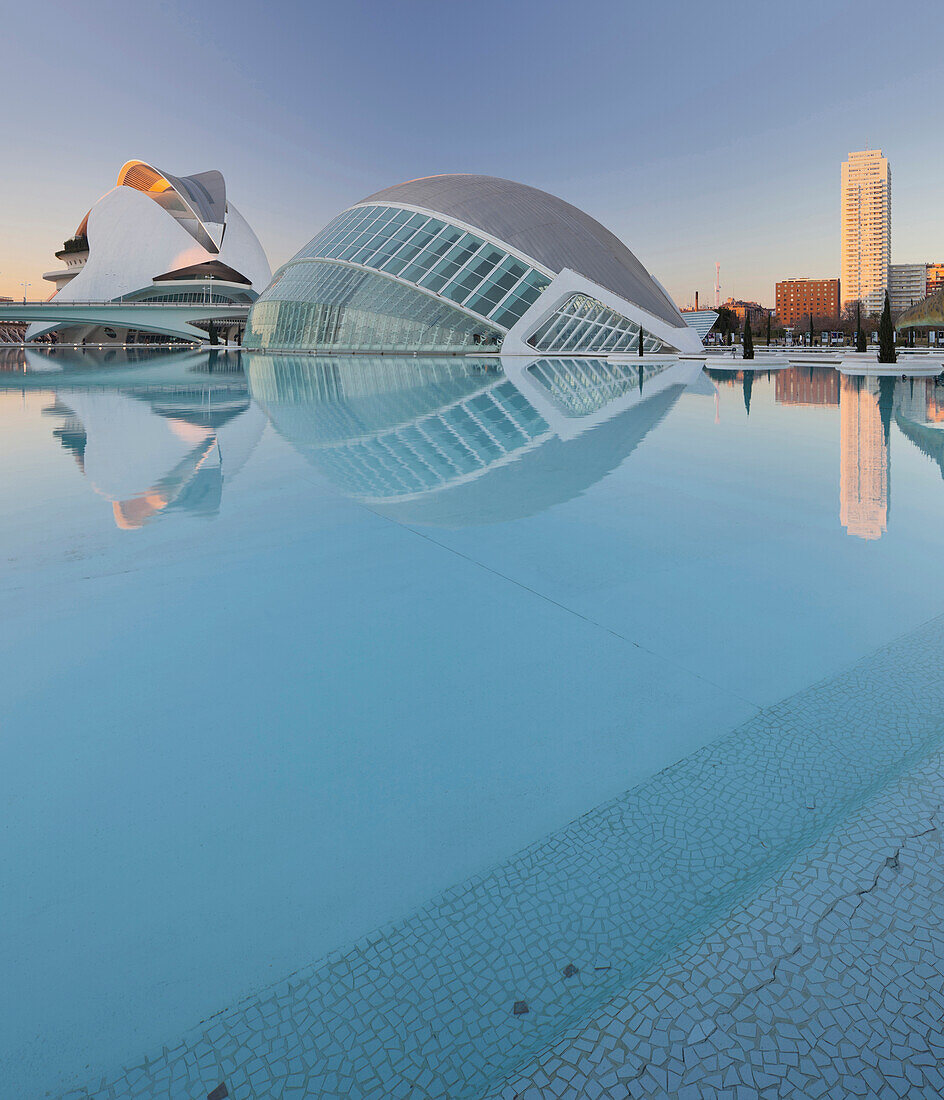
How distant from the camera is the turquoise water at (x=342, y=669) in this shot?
2.17 m

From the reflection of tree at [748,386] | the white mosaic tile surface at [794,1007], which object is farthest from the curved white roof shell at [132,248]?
the white mosaic tile surface at [794,1007]

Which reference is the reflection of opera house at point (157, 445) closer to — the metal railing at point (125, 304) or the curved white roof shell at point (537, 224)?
the curved white roof shell at point (537, 224)

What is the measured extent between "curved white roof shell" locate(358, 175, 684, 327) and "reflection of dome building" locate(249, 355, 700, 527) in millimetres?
13991

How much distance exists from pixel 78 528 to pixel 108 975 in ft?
18.1

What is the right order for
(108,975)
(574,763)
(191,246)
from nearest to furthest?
(108,975) → (574,763) → (191,246)

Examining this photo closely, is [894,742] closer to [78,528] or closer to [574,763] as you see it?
[574,763]

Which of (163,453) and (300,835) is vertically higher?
(163,453)

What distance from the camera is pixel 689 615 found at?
436 cm

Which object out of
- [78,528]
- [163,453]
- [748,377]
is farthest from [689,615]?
[748,377]

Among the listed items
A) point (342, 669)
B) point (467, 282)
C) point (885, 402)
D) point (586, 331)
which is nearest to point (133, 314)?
point (467, 282)

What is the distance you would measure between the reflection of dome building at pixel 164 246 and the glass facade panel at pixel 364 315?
Answer: 41.5 m

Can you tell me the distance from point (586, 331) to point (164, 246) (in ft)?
194

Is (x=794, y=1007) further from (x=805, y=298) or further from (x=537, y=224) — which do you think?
(x=805, y=298)

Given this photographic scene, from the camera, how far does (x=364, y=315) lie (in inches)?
1497
